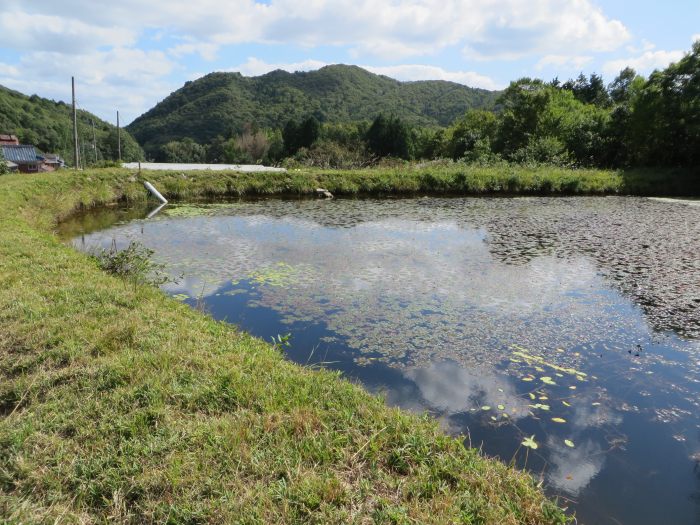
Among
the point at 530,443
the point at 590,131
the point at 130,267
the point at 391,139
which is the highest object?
the point at 391,139

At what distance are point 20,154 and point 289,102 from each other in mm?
53773

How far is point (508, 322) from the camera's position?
19.5 feet

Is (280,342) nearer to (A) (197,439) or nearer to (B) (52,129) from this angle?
(A) (197,439)

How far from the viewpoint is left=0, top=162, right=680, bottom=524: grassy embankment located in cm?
239

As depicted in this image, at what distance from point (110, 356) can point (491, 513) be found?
315 centimetres

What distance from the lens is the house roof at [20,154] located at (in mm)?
57075

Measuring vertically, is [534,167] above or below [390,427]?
above

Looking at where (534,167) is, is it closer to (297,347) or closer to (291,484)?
(297,347)

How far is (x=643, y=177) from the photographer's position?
23938 millimetres

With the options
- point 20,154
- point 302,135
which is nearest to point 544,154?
point 302,135

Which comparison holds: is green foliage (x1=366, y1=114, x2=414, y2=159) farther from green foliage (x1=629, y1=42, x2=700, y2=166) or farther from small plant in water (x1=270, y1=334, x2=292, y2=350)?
small plant in water (x1=270, y1=334, x2=292, y2=350)

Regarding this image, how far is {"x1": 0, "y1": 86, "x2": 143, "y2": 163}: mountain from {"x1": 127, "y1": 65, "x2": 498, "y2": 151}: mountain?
725 centimetres

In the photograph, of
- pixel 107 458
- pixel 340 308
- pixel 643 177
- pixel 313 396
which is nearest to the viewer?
pixel 107 458

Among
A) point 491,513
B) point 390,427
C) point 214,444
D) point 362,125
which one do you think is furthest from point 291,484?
point 362,125
